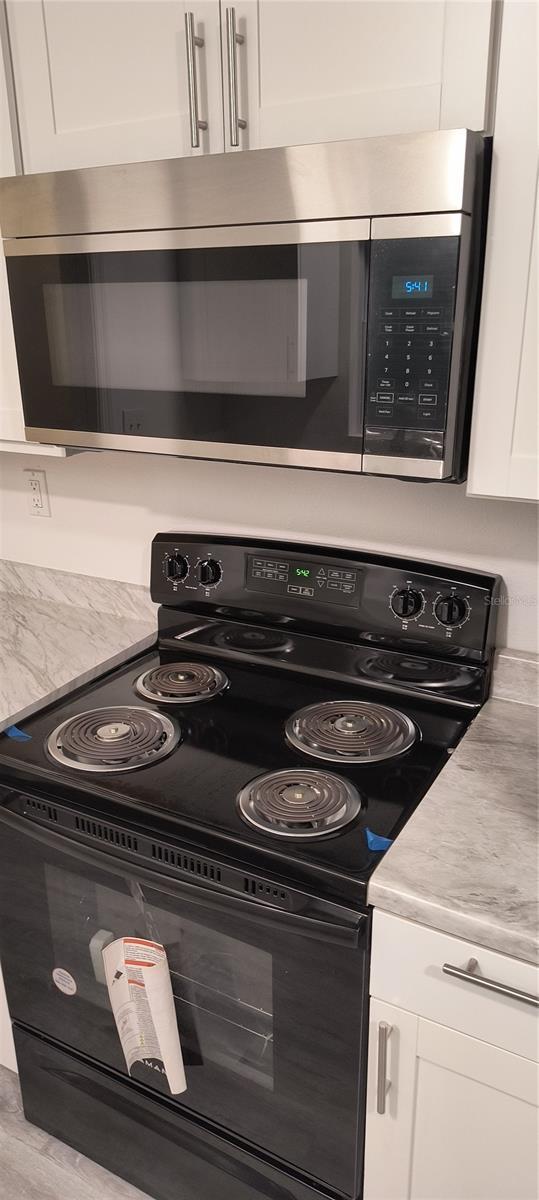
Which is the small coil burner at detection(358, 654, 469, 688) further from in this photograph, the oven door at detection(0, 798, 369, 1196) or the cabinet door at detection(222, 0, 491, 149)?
the cabinet door at detection(222, 0, 491, 149)

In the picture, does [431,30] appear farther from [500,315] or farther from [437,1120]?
[437,1120]

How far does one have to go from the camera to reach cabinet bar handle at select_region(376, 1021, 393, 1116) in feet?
3.45

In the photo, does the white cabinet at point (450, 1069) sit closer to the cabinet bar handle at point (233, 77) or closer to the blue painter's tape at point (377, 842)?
the blue painter's tape at point (377, 842)

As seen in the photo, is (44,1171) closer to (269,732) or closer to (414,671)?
→ (269,732)

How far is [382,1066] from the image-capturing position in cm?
107

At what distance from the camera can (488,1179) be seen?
3.43ft

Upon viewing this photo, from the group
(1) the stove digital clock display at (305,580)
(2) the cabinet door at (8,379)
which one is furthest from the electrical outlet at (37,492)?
(1) the stove digital clock display at (305,580)

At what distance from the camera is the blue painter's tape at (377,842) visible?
3.49 ft

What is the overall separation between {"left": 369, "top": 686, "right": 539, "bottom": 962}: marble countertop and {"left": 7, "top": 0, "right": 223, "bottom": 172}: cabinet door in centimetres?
97

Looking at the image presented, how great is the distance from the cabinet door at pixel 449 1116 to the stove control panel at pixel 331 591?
1.99 feet

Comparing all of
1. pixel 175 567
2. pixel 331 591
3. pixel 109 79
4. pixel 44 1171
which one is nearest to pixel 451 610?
pixel 331 591

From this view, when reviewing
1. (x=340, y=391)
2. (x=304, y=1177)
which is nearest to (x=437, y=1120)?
(x=304, y=1177)

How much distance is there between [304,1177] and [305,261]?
1295 millimetres

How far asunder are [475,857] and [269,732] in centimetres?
44
